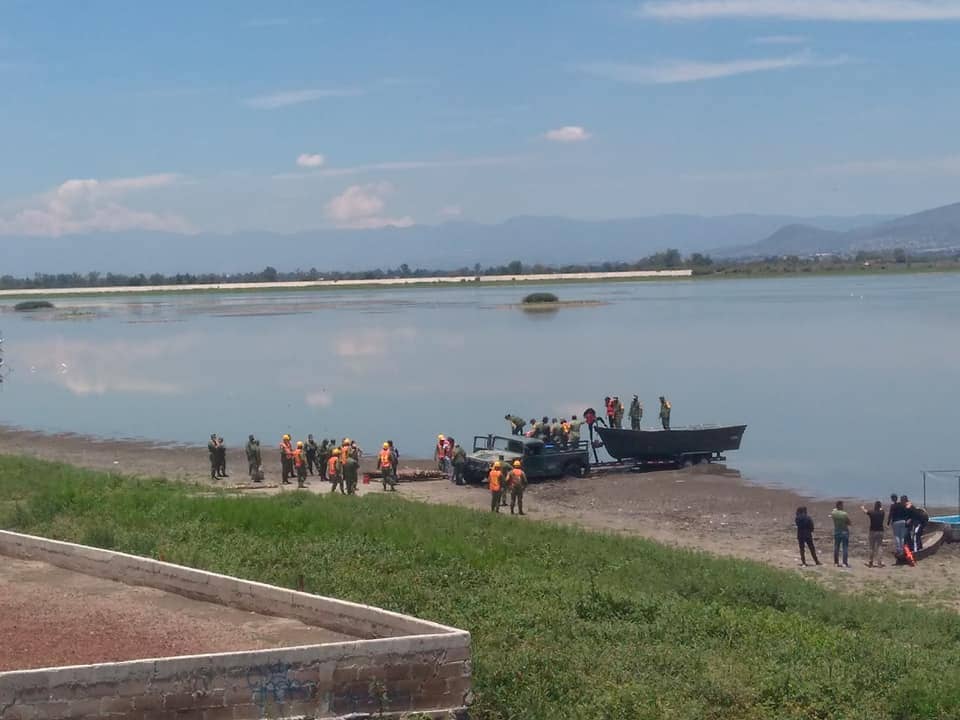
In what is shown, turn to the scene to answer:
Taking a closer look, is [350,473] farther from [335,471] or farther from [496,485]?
[496,485]

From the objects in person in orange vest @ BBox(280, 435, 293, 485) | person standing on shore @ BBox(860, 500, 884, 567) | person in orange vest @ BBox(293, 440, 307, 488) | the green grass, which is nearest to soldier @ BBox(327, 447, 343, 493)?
person in orange vest @ BBox(293, 440, 307, 488)

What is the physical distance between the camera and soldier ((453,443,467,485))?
29.6 metres

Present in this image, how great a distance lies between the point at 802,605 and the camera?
54.6 feet

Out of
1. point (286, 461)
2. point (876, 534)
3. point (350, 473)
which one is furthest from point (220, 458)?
point (876, 534)

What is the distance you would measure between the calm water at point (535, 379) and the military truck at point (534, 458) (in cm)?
471

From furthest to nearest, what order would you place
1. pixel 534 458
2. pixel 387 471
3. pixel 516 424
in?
pixel 516 424
pixel 534 458
pixel 387 471

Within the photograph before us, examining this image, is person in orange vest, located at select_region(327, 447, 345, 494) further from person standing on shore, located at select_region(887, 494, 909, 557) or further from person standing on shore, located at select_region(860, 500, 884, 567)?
person standing on shore, located at select_region(887, 494, 909, 557)

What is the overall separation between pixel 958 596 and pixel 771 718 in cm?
926

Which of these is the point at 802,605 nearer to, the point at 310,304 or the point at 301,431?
the point at 301,431

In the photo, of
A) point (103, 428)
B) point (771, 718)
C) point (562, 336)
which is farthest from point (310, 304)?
point (771, 718)

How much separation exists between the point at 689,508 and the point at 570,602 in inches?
533

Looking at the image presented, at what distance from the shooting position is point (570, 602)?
595 inches

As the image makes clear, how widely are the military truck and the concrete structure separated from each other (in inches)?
684

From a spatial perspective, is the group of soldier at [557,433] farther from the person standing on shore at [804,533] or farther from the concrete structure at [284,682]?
the concrete structure at [284,682]
